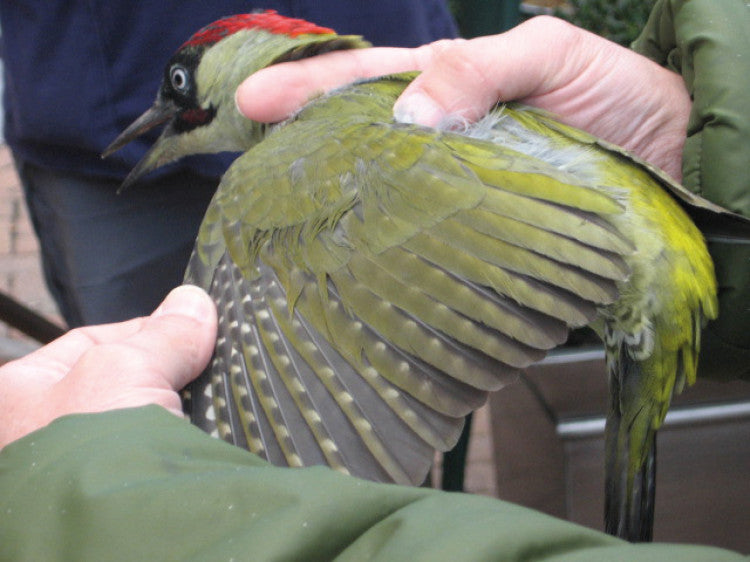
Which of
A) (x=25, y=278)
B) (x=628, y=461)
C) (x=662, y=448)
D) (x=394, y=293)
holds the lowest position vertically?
(x=25, y=278)

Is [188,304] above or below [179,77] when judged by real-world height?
below

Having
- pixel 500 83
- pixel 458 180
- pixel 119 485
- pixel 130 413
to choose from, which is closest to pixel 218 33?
pixel 500 83

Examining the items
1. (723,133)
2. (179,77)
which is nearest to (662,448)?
(723,133)

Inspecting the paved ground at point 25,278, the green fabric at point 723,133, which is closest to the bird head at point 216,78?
the green fabric at point 723,133

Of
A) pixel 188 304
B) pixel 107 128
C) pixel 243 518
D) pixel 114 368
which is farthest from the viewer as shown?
pixel 107 128

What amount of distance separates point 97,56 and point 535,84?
51.5 inches

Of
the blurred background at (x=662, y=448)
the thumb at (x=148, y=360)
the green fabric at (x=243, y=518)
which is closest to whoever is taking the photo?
the green fabric at (x=243, y=518)

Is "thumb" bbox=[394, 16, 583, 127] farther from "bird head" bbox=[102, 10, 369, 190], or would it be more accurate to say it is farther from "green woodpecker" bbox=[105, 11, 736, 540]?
"bird head" bbox=[102, 10, 369, 190]

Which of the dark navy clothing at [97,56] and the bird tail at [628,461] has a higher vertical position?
the dark navy clothing at [97,56]

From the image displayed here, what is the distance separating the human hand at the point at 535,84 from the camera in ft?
6.72

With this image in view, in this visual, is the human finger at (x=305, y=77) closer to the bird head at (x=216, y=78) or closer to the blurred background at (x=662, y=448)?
the bird head at (x=216, y=78)

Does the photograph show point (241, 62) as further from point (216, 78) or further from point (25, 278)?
point (25, 278)

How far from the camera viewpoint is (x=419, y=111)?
2.04 m

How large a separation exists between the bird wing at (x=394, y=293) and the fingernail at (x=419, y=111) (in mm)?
167
